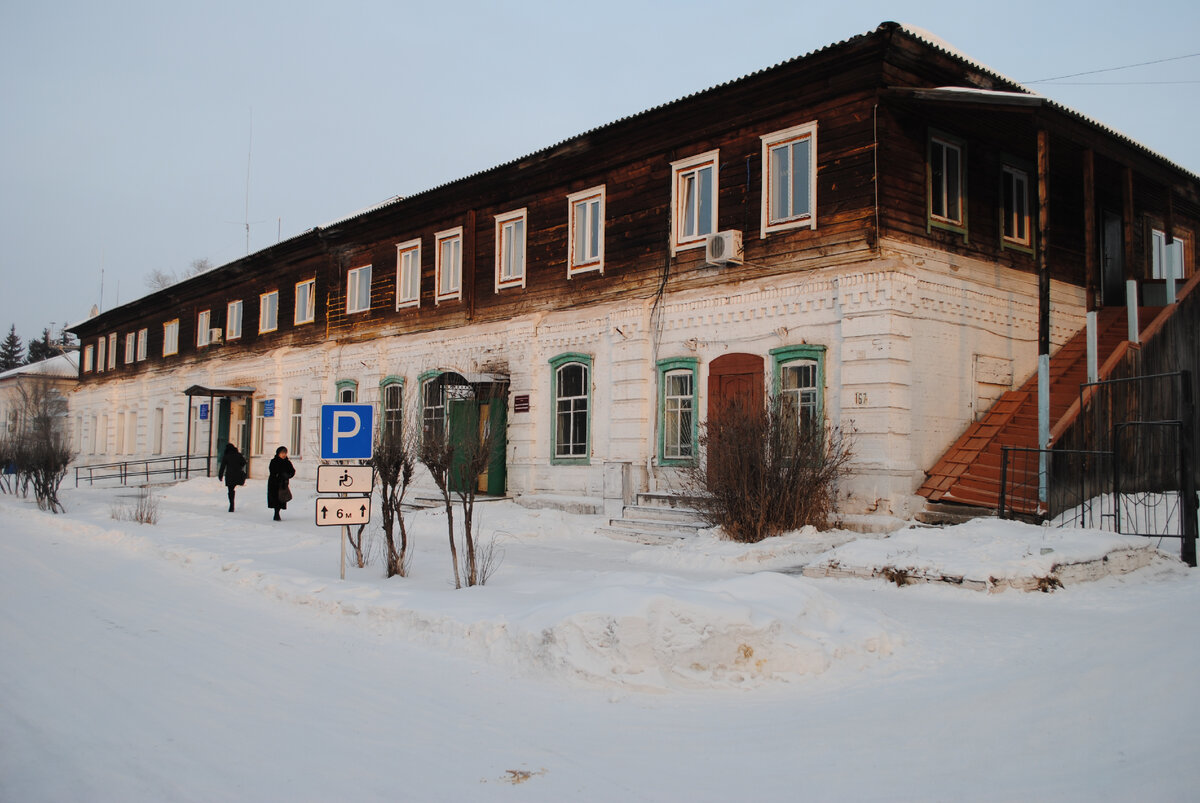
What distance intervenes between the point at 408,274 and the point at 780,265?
12.9m

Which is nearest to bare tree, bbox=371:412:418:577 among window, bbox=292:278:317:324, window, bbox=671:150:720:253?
window, bbox=671:150:720:253

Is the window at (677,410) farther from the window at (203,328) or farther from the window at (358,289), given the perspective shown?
the window at (203,328)

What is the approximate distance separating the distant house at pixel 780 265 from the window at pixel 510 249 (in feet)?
0.24

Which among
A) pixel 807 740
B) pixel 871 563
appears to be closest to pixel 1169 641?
pixel 807 740

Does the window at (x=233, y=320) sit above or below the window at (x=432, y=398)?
above

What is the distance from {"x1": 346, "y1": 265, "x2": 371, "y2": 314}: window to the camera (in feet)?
86.9

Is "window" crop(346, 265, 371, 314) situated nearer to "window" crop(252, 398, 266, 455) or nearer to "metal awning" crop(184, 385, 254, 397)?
"window" crop(252, 398, 266, 455)

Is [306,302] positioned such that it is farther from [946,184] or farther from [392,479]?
[946,184]

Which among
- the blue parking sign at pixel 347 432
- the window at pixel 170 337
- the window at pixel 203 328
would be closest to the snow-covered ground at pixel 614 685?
the blue parking sign at pixel 347 432

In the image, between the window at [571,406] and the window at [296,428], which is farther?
the window at [296,428]

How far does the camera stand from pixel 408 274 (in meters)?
24.9

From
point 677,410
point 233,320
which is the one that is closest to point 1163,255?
point 677,410

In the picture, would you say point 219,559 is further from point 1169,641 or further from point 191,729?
point 1169,641

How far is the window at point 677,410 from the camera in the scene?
662 inches
